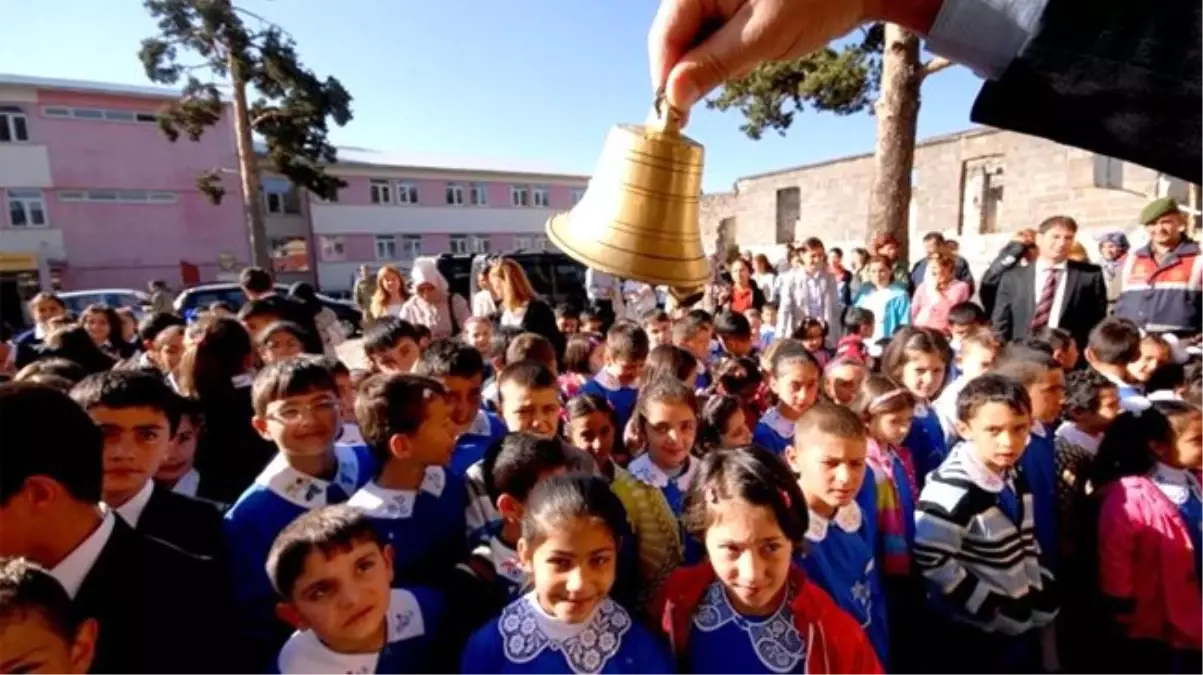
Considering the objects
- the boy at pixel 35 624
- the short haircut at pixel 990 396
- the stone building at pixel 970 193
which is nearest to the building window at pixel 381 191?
the stone building at pixel 970 193

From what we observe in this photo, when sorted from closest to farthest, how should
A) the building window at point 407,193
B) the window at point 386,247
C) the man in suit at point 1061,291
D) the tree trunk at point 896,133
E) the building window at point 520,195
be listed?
the man in suit at point 1061,291, the tree trunk at point 896,133, the window at point 386,247, the building window at point 407,193, the building window at point 520,195

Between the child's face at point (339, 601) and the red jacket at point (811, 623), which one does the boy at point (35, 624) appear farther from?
the red jacket at point (811, 623)

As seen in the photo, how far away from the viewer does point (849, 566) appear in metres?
2.04

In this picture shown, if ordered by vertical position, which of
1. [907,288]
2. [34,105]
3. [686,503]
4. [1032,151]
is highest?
[34,105]

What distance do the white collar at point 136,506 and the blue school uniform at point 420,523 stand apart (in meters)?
0.52

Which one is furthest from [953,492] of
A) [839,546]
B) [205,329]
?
[205,329]

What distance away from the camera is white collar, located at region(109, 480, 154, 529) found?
166cm

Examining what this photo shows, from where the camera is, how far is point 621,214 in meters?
1.19

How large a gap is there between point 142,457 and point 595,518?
1.32m

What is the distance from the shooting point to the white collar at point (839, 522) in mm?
2027

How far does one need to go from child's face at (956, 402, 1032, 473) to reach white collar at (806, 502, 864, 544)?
59 centimetres

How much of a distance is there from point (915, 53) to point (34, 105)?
24.9 m

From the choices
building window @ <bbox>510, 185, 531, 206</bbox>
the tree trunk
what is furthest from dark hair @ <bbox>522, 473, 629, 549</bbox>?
building window @ <bbox>510, 185, 531, 206</bbox>

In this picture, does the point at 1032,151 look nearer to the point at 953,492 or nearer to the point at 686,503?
the point at 953,492
